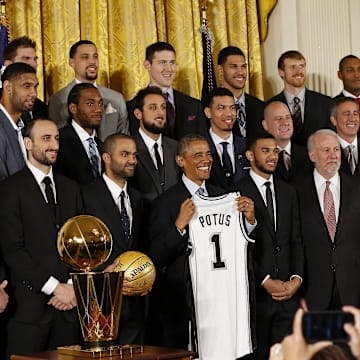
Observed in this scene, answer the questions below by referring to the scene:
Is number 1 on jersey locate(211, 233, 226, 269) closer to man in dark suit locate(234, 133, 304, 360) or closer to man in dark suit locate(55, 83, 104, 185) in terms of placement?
man in dark suit locate(234, 133, 304, 360)

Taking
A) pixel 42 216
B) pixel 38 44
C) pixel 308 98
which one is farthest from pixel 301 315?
pixel 38 44

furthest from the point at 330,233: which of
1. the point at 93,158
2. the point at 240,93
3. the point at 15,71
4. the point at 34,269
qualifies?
the point at 15,71

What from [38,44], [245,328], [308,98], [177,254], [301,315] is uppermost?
[38,44]

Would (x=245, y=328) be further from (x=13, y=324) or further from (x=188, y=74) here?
(x=188, y=74)

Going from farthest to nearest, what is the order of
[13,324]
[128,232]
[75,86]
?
[75,86] → [128,232] → [13,324]

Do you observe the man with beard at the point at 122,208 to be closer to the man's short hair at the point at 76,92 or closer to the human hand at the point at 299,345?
the man's short hair at the point at 76,92

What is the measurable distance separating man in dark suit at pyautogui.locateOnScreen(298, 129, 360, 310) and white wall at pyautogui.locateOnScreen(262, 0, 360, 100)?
Result: 2.55 m

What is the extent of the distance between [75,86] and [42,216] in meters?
1.38

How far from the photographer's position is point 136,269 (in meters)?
4.26

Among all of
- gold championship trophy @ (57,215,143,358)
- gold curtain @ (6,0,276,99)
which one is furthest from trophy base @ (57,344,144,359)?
gold curtain @ (6,0,276,99)

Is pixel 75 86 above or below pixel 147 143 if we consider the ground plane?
above

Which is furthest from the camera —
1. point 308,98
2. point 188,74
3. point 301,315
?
point 188,74

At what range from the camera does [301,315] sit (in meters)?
0.81

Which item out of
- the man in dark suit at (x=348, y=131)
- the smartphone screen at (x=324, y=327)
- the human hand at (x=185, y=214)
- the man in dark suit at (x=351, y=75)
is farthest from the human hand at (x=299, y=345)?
the man in dark suit at (x=351, y=75)
